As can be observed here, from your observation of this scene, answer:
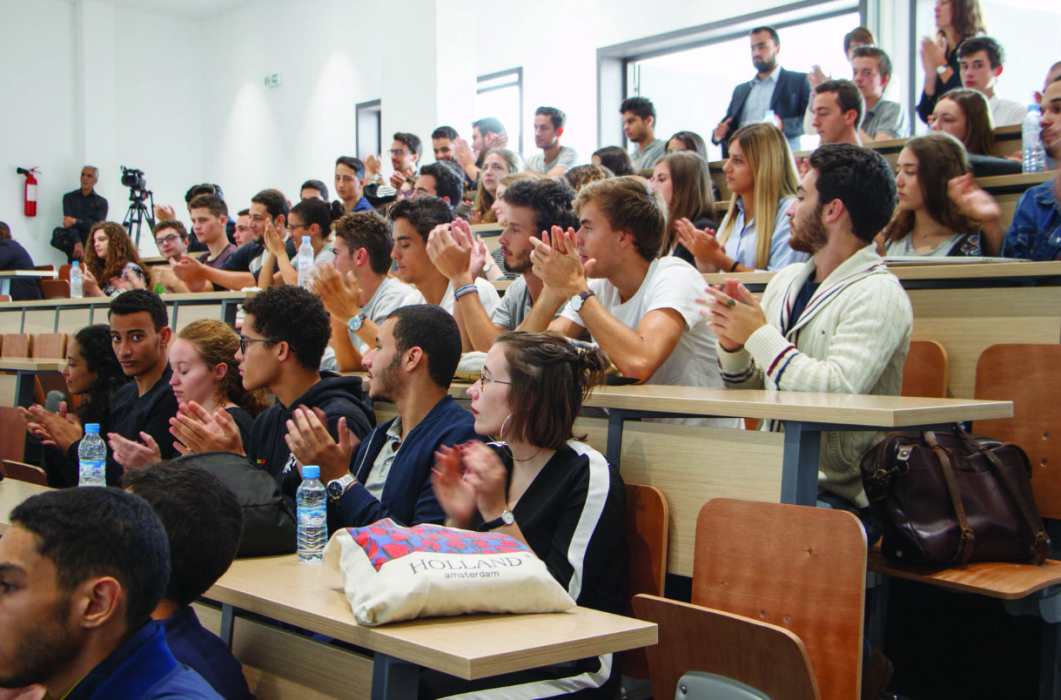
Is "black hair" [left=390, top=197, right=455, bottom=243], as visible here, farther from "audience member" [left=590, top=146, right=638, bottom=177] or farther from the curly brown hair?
the curly brown hair

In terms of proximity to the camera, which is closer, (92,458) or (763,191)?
(92,458)

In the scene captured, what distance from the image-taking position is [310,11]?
386 inches

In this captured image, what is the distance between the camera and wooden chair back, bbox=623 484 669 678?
64.2 inches

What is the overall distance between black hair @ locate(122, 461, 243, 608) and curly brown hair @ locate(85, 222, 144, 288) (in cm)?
433

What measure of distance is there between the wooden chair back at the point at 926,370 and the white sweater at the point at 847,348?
1.39 ft

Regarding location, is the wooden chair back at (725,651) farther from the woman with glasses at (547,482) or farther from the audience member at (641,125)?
the audience member at (641,125)

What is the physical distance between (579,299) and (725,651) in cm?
98

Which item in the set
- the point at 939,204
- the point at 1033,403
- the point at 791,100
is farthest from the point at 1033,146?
the point at 791,100

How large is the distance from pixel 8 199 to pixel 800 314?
10009mm

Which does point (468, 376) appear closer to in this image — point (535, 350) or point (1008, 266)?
point (535, 350)

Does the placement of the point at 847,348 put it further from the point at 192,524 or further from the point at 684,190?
the point at 684,190

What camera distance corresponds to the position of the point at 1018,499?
5.69 feet

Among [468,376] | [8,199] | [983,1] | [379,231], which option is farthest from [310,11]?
[468,376]

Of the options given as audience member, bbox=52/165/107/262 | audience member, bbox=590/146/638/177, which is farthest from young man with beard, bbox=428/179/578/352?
audience member, bbox=52/165/107/262
